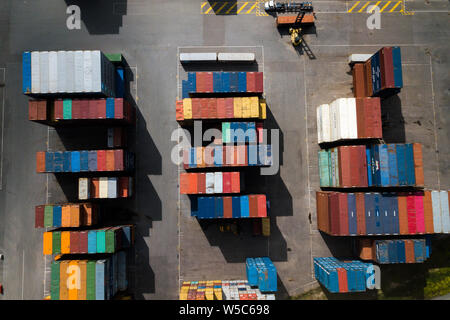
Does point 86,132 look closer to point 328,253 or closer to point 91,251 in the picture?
point 91,251

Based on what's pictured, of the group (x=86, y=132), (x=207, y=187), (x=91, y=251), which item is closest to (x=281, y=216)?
(x=207, y=187)

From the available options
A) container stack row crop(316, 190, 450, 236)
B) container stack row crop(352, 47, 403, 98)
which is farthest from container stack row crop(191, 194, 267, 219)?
container stack row crop(352, 47, 403, 98)

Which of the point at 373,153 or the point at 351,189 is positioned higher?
the point at 373,153

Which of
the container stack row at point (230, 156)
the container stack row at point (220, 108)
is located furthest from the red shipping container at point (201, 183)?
the container stack row at point (220, 108)

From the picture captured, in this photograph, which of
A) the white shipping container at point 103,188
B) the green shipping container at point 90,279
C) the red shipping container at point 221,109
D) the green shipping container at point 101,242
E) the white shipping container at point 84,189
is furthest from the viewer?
the white shipping container at point 103,188

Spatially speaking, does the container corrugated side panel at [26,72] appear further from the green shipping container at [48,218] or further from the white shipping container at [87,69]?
the green shipping container at [48,218]
